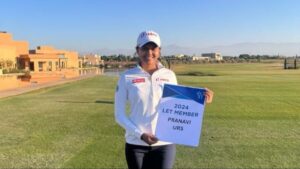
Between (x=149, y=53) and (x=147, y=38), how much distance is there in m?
0.14

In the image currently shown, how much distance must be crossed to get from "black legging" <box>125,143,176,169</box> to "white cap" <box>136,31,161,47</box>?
86 cm

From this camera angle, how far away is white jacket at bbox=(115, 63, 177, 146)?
12.1 feet

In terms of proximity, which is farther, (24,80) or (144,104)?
(24,80)

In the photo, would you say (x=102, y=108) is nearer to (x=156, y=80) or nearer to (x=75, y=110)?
(x=75, y=110)

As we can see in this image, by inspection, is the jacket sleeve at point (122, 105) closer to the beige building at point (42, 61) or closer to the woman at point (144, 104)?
the woman at point (144, 104)

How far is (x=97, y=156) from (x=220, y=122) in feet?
16.0

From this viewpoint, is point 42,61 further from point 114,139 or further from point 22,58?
point 114,139

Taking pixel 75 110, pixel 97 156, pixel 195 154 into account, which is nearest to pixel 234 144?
pixel 195 154

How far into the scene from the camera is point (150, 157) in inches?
146

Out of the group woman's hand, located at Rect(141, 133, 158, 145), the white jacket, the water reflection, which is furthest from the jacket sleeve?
the water reflection

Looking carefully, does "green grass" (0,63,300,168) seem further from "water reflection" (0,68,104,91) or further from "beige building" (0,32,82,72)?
"beige building" (0,32,82,72)

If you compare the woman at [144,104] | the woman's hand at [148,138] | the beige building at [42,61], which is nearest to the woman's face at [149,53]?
the woman at [144,104]

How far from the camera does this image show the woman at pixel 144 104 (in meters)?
3.68

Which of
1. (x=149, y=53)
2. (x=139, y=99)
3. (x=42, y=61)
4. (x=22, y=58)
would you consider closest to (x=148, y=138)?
(x=139, y=99)
